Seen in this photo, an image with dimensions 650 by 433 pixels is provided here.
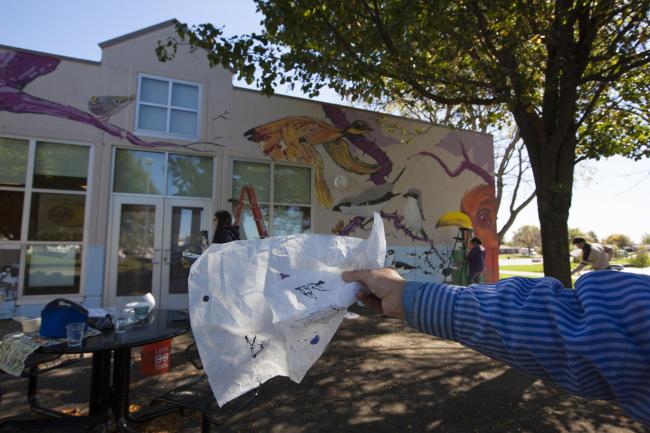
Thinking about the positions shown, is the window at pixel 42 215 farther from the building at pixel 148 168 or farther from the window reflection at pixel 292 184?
the window reflection at pixel 292 184

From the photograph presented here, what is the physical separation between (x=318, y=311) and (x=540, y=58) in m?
7.04

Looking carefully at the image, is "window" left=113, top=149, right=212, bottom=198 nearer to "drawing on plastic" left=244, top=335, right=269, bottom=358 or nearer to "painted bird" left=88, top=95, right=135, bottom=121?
"painted bird" left=88, top=95, right=135, bottom=121

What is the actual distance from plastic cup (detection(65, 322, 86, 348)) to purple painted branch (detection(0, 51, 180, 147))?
6.10m

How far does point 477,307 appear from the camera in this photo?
105 centimetres

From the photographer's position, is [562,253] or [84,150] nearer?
[562,253]

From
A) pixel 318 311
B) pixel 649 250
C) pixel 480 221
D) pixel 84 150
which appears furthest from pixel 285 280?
pixel 649 250

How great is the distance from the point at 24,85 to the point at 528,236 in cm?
9805

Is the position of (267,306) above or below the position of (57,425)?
above

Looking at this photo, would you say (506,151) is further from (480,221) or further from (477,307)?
(477,307)

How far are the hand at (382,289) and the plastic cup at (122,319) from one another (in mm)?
2374

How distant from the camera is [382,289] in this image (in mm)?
1307

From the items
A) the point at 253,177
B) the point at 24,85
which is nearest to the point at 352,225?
the point at 253,177

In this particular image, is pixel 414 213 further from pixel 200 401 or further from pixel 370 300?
pixel 370 300

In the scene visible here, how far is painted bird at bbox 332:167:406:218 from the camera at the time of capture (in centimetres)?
952
